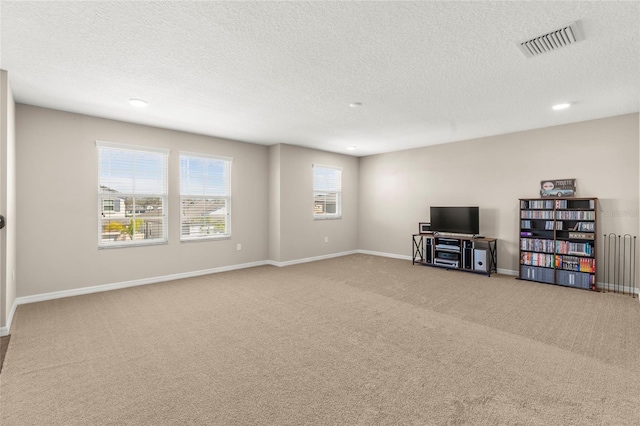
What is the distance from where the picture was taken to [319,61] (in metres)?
2.87

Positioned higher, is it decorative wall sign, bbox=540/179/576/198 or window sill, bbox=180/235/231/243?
decorative wall sign, bbox=540/179/576/198

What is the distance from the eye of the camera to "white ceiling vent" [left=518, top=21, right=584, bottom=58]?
2344 mm

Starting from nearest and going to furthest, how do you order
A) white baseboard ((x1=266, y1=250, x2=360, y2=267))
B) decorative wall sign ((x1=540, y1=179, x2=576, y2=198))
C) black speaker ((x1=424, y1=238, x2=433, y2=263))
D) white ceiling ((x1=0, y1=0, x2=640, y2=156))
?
white ceiling ((x1=0, y1=0, x2=640, y2=156)) < decorative wall sign ((x1=540, y1=179, x2=576, y2=198)) < black speaker ((x1=424, y1=238, x2=433, y2=263)) < white baseboard ((x1=266, y1=250, x2=360, y2=267))

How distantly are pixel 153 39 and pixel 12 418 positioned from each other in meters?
2.73

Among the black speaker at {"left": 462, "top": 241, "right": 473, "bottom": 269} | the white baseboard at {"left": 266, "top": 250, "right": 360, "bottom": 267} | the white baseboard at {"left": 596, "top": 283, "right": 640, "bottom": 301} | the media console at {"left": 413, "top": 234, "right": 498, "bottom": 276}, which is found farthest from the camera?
the white baseboard at {"left": 266, "top": 250, "right": 360, "bottom": 267}

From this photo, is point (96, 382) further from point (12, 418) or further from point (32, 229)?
point (32, 229)

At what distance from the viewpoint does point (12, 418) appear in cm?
187

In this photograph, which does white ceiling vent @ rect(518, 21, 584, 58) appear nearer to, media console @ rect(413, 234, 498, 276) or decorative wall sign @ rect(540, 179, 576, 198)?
decorative wall sign @ rect(540, 179, 576, 198)

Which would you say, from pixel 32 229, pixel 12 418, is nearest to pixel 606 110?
pixel 12 418

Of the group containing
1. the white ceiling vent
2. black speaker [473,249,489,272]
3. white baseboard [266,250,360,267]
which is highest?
the white ceiling vent

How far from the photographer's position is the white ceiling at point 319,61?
2.16 meters

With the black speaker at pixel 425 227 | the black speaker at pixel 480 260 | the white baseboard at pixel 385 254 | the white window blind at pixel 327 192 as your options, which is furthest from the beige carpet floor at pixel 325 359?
the white window blind at pixel 327 192

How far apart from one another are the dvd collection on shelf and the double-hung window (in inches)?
241

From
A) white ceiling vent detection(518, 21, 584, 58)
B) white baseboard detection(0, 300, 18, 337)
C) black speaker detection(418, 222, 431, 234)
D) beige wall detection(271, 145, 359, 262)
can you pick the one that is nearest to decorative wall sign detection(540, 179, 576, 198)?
black speaker detection(418, 222, 431, 234)
